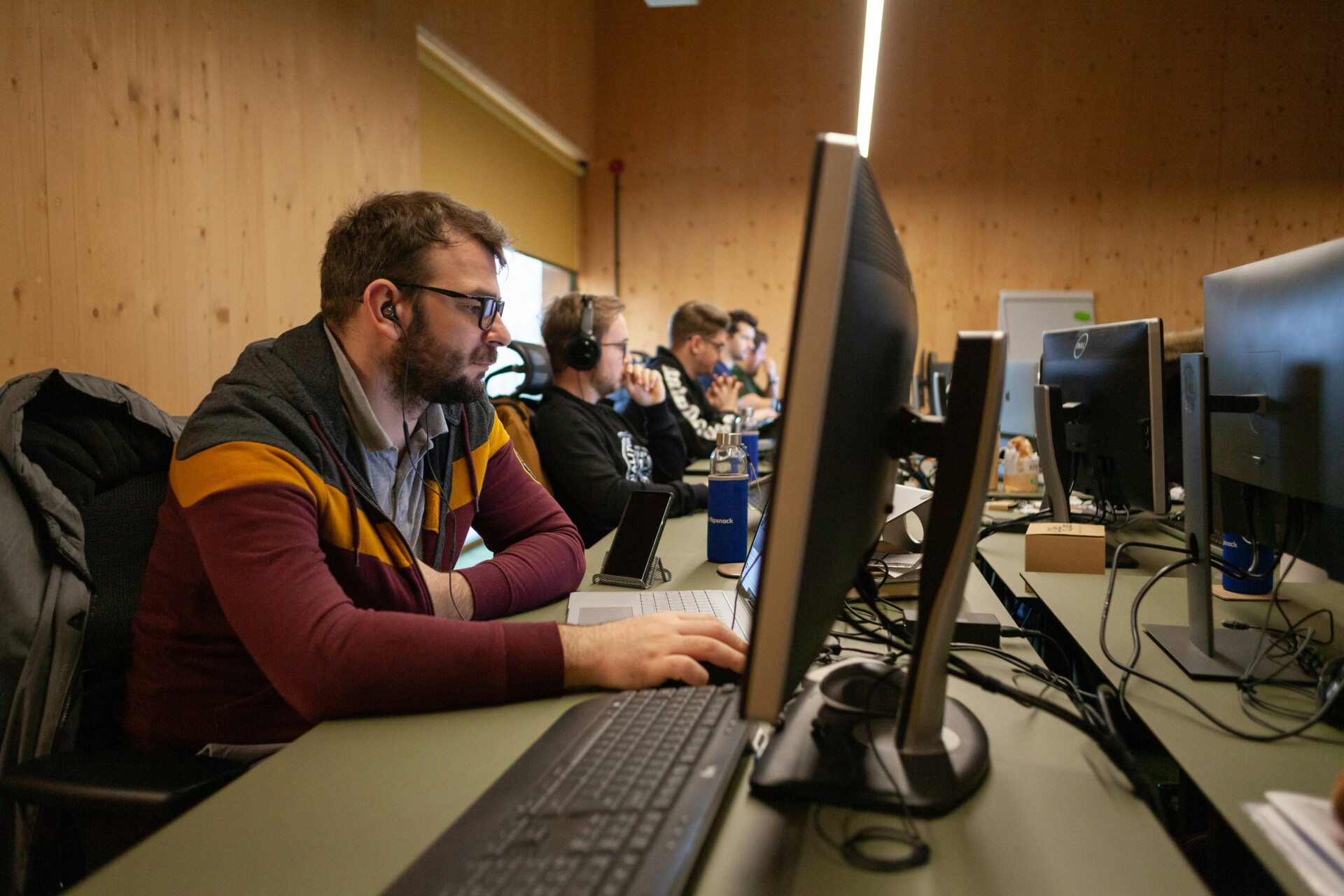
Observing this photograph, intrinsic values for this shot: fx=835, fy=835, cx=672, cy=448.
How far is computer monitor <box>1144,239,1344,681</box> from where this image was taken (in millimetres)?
920

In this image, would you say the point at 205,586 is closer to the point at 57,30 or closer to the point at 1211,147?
the point at 57,30

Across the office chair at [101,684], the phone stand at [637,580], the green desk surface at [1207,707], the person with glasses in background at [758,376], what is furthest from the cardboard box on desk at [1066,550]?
the person with glasses in background at [758,376]

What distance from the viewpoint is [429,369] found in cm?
130

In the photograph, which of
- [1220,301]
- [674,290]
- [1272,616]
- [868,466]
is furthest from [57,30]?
[674,290]

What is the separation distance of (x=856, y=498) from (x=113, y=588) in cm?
106

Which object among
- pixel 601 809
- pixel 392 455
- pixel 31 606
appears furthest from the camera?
pixel 392 455

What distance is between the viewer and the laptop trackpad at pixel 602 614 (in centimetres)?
121

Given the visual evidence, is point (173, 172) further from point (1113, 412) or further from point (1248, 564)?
point (1248, 564)

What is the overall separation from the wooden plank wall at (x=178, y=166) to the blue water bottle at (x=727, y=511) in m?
1.80

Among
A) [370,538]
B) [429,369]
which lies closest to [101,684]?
[370,538]

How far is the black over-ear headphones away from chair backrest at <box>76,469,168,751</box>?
1.35m

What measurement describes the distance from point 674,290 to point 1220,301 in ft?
18.5

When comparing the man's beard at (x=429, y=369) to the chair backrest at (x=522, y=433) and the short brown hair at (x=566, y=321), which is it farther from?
the short brown hair at (x=566, y=321)

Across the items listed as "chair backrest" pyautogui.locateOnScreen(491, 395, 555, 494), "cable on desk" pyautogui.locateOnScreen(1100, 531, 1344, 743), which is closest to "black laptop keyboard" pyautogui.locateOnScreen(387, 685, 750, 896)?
"cable on desk" pyautogui.locateOnScreen(1100, 531, 1344, 743)
